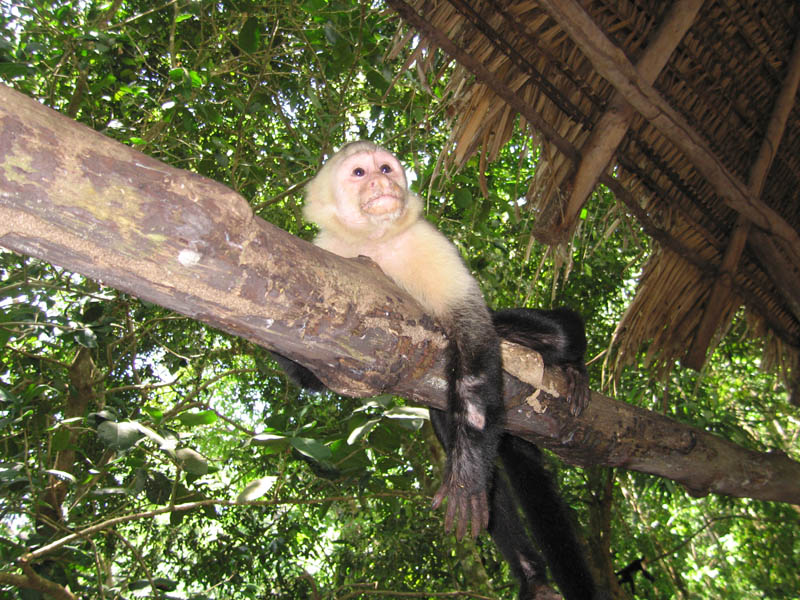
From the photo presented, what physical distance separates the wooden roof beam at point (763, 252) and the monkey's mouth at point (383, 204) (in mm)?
1969

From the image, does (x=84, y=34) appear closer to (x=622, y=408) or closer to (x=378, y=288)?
(x=378, y=288)

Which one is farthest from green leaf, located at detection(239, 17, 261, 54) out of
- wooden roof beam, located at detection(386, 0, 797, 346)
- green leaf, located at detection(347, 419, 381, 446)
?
green leaf, located at detection(347, 419, 381, 446)

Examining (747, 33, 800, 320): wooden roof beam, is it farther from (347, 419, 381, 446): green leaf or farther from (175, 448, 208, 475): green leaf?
(175, 448, 208, 475): green leaf

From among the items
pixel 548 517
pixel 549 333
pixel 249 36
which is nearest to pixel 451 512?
pixel 548 517

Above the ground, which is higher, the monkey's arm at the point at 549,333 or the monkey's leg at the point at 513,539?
the monkey's arm at the point at 549,333

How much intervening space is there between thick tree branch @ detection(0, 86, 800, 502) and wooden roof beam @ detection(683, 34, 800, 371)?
1.79 metres

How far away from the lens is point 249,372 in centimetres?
412

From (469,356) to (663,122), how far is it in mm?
1506

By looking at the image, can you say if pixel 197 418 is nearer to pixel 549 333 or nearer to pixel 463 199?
pixel 549 333

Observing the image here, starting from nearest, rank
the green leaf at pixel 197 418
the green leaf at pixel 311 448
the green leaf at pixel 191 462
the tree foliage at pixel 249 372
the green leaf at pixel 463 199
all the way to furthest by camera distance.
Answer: the green leaf at pixel 311 448 → the green leaf at pixel 197 418 → the green leaf at pixel 191 462 → the tree foliage at pixel 249 372 → the green leaf at pixel 463 199

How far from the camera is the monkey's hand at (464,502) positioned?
1.67 meters

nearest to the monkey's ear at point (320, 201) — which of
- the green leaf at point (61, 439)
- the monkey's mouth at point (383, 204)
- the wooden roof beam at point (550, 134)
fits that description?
the monkey's mouth at point (383, 204)

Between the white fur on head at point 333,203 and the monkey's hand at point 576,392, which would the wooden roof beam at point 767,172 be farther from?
the white fur on head at point 333,203

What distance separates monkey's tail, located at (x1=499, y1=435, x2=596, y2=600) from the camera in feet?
6.68
